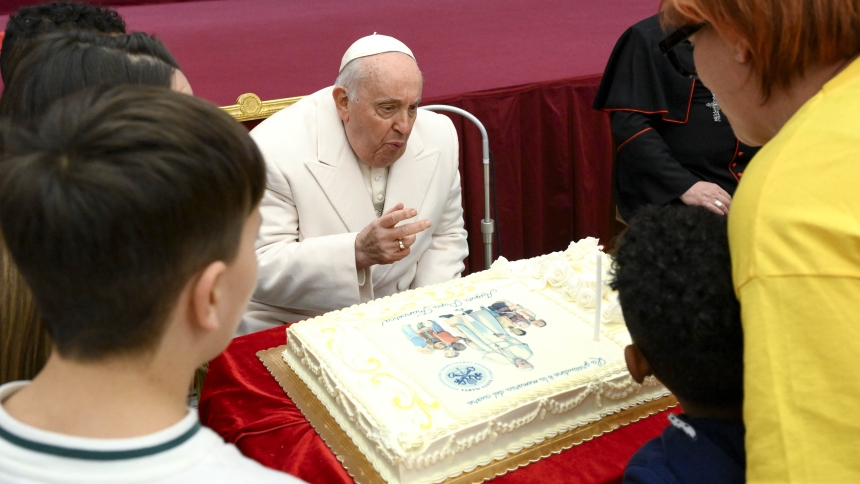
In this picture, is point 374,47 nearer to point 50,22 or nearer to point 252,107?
point 252,107

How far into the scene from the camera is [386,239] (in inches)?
88.8

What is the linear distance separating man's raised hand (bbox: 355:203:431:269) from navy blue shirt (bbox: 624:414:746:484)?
1.13 m

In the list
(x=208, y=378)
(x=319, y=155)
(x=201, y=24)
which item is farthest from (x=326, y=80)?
(x=208, y=378)

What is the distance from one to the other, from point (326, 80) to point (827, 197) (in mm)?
3194

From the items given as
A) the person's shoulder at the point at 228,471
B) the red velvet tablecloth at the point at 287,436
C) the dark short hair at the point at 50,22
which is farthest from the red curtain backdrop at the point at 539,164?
the person's shoulder at the point at 228,471

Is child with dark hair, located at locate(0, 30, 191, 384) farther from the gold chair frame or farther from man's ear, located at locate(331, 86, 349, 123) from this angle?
the gold chair frame

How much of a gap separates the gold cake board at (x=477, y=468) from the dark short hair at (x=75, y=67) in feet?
2.52

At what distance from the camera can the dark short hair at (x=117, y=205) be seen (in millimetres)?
753

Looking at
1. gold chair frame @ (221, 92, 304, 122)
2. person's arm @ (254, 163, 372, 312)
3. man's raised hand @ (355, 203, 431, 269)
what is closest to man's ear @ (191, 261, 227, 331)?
man's raised hand @ (355, 203, 431, 269)

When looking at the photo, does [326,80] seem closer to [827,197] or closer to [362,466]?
[362,466]

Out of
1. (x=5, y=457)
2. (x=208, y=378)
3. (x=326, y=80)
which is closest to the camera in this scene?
(x=5, y=457)

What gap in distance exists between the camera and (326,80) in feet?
12.6

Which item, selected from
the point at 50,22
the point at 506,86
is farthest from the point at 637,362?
the point at 506,86

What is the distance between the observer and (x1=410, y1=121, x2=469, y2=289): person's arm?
8.89 ft
